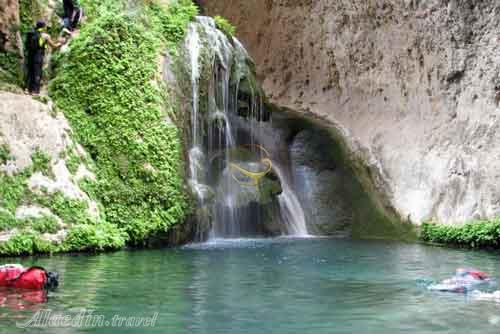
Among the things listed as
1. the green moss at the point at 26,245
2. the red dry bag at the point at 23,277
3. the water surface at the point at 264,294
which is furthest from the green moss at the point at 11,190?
the red dry bag at the point at 23,277

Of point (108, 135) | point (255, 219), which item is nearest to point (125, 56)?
point (108, 135)

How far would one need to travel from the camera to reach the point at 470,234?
16703 mm

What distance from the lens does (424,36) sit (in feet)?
68.9

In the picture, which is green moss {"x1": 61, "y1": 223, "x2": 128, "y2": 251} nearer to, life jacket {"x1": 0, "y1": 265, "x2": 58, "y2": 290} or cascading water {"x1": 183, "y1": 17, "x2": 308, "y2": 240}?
cascading water {"x1": 183, "y1": 17, "x2": 308, "y2": 240}

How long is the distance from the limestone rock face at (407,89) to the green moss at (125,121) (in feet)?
22.2

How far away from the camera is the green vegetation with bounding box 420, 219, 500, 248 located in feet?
53.8

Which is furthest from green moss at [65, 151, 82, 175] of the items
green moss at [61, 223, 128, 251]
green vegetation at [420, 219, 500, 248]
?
green vegetation at [420, 219, 500, 248]

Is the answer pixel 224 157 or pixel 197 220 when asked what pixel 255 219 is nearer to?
pixel 224 157

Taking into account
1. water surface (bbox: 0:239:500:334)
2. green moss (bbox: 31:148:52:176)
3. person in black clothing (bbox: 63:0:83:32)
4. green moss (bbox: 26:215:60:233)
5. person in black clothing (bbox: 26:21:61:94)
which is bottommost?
water surface (bbox: 0:239:500:334)

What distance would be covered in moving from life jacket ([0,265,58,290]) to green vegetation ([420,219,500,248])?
10744 millimetres

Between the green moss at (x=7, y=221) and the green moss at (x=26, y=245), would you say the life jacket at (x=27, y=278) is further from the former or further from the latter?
the green moss at (x=7, y=221)

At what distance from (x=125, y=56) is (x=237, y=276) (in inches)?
339

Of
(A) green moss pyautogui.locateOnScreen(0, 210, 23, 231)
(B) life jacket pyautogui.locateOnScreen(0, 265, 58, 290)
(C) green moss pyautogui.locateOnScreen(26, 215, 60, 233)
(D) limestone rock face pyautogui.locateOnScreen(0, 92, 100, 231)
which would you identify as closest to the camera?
(B) life jacket pyautogui.locateOnScreen(0, 265, 58, 290)

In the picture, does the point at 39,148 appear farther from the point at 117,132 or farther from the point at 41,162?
the point at 117,132
